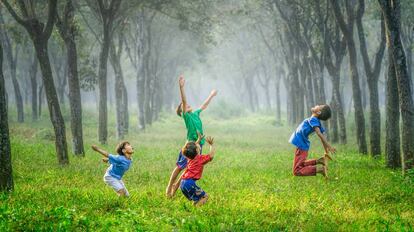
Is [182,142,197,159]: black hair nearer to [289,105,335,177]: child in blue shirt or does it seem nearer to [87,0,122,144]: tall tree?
[289,105,335,177]: child in blue shirt

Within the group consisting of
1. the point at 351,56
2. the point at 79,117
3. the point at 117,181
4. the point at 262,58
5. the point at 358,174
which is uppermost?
the point at 262,58

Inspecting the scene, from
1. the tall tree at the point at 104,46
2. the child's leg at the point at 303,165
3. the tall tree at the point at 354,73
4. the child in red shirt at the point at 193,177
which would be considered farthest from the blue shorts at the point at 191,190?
the tall tree at the point at 104,46

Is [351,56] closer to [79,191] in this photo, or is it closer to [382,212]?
[382,212]

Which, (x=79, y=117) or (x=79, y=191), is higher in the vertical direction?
(x=79, y=117)

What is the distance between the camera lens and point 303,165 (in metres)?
11.7

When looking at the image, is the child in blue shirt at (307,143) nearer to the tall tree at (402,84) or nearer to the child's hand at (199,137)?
the tall tree at (402,84)

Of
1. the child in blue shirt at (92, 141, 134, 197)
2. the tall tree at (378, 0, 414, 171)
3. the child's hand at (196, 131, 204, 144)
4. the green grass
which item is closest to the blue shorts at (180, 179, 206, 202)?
the green grass

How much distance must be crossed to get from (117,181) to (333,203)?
4055 mm

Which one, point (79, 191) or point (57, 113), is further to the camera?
point (57, 113)

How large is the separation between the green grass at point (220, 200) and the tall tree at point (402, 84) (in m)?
0.68

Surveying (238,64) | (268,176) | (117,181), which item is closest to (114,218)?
(117,181)

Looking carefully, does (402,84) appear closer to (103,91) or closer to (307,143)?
(307,143)

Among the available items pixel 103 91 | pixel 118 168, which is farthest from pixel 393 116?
pixel 103 91

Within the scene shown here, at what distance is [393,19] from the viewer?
11.2 m
